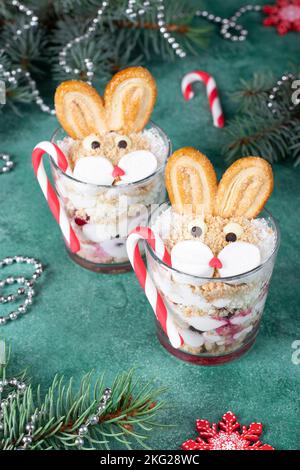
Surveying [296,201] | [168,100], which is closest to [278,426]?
[296,201]

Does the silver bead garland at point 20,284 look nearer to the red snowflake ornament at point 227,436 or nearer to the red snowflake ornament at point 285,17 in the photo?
the red snowflake ornament at point 227,436

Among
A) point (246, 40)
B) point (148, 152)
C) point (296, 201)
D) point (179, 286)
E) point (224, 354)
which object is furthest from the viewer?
point (246, 40)

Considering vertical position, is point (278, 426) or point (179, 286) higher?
point (179, 286)

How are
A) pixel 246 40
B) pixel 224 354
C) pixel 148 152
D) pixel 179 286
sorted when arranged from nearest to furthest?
1. pixel 179 286
2. pixel 224 354
3. pixel 148 152
4. pixel 246 40

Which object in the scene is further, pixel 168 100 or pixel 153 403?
pixel 168 100

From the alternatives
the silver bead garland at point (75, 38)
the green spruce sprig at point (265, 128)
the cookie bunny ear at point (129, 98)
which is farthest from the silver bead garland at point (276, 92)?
the cookie bunny ear at point (129, 98)

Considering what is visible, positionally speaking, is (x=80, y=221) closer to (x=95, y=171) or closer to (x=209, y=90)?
(x=95, y=171)

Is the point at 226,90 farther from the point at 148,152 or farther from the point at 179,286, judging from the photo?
the point at 179,286
